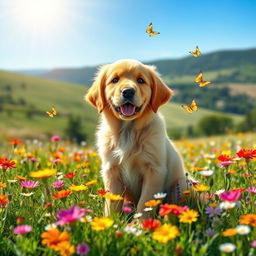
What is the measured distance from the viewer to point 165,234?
2139 mm

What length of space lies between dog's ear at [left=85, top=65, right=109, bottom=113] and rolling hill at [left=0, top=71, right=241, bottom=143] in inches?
3230

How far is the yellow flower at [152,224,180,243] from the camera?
2.06 m

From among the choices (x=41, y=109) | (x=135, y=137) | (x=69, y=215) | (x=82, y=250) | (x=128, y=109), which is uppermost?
(x=128, y=109)

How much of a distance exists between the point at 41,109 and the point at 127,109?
11614 centimetres

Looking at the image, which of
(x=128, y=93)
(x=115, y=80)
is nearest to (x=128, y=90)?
(x=128, y=93)

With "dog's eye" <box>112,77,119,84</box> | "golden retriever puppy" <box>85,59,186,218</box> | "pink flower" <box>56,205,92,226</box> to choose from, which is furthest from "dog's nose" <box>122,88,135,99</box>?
"pink flower" <box>56,205,92,226</box>

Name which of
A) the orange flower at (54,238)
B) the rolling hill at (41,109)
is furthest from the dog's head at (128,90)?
the rolling hill at (41,109)

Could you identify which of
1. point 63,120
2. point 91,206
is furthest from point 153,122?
point 63,120

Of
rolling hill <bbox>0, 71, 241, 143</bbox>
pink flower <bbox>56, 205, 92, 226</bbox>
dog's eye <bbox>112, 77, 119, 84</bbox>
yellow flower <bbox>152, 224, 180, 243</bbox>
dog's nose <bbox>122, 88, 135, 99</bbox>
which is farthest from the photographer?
rolling hill <bbox>0, 71, 241, 143</bbox>

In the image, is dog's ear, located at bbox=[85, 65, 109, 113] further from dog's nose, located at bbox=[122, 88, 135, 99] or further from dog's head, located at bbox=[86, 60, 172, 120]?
dog's nose, located at bbox=[122, 88, 135, 99]

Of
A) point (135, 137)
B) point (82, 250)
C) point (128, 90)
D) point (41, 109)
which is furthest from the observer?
point (41, 109)

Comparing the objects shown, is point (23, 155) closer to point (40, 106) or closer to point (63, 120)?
point (63, 120)

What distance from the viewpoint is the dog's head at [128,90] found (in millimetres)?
3736

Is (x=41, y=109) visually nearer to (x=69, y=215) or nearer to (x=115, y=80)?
(x=115, y=80)
